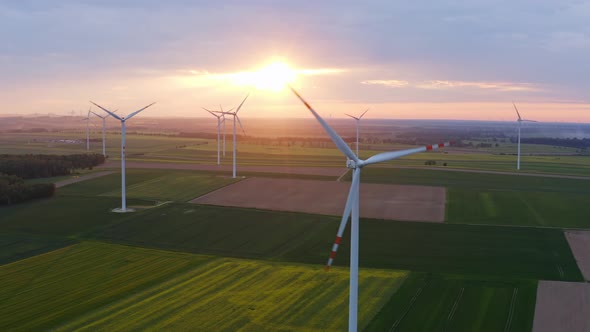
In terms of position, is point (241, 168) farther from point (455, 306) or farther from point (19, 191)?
point (455, 306)

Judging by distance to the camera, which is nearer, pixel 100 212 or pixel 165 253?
pixel 165 253

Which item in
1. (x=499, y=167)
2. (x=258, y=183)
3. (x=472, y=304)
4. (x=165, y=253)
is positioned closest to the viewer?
(x=472, y=304)

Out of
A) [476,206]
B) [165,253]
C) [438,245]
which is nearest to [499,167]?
[476,206]

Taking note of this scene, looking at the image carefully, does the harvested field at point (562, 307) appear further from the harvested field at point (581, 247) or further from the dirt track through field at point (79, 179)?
the dirt track through field at point (79, 179)

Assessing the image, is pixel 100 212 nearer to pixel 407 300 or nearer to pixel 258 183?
pixel 258 183

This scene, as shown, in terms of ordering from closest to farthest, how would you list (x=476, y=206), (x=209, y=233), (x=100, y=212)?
1. (x=209, y=233)
2. (x=100, y=212)
3. (x=476, y=206)

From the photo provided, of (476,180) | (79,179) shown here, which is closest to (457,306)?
(476,180)

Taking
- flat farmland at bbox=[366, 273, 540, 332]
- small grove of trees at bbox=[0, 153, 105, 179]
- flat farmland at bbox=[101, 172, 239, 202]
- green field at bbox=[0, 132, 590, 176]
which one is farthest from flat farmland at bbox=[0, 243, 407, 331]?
green field at bbox=[0, 132, 590, 176]
